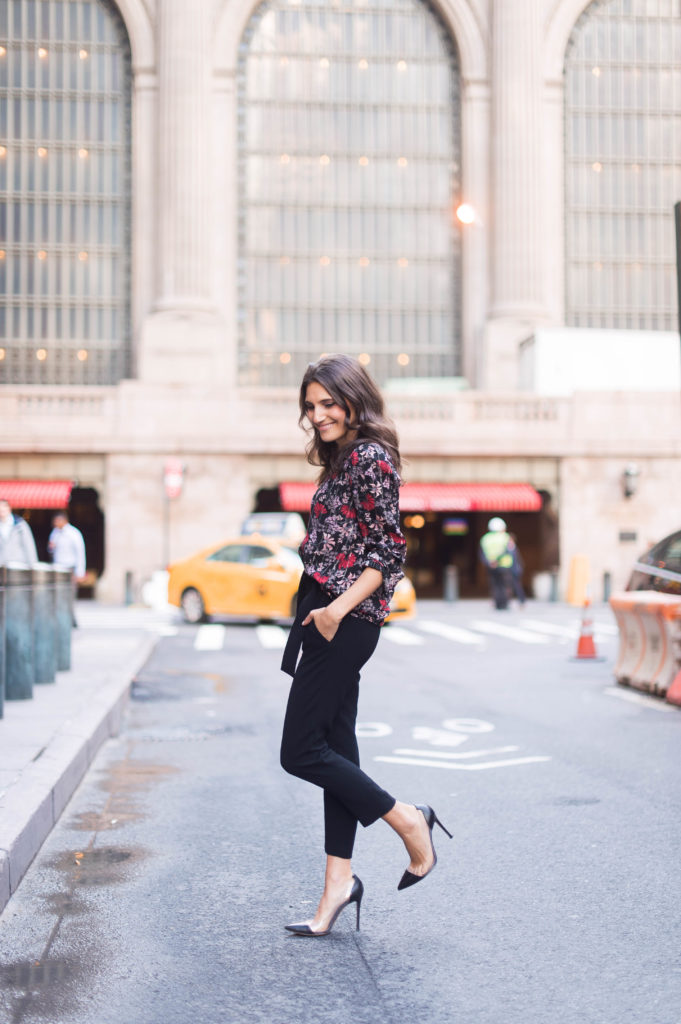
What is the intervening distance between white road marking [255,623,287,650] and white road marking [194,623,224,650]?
2.09ft

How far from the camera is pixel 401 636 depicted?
19.6 meters

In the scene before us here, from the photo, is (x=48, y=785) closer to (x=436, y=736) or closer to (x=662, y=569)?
(x=436, y=736)

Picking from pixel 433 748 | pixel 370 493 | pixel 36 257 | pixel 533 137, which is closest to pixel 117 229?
pixel 36 257

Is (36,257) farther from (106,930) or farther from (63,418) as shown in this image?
(106,930)

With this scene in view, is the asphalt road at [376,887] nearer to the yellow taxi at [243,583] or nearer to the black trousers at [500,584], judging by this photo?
the yellow taxi at [243,583]

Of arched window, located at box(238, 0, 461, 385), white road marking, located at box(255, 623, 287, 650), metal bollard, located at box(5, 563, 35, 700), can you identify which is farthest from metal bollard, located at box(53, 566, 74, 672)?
arched window, located at box(238, 0, 461, 385)

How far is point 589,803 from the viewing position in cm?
652

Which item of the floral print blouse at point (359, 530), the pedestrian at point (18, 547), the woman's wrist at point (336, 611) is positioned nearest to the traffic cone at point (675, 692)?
the floral print blouse at point (359, 530)

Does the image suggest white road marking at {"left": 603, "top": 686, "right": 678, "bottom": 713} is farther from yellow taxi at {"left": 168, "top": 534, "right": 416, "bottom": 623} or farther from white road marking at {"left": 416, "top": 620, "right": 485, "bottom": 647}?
yellow taxi at {"left": 168, "top": 534, "right": 416, "bottom": 623}

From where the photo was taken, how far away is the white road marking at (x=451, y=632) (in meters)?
18.8

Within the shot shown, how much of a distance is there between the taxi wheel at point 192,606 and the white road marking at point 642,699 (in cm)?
1120

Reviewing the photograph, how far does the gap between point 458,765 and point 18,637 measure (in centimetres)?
377

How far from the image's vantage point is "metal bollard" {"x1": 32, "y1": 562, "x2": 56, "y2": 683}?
10633 millimetres

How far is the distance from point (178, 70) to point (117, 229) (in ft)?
18.7
